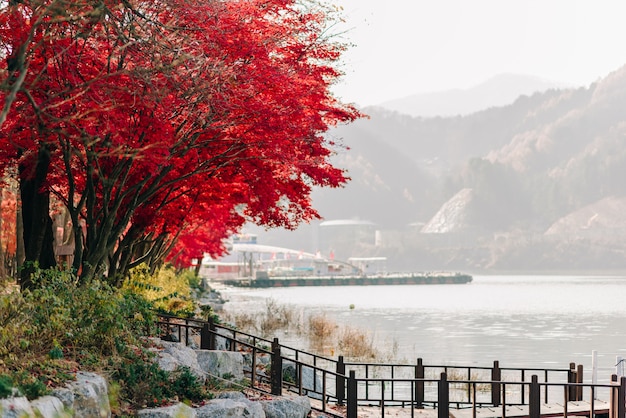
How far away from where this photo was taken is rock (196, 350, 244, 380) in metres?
17.5

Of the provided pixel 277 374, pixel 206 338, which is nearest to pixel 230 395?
pixel 277 374

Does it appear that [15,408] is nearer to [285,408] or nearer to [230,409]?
[230,409]

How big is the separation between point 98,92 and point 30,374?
649cm

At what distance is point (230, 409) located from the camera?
1455cm

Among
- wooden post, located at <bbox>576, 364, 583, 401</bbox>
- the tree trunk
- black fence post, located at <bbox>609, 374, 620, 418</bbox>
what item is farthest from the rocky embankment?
wooden post, located at <bbox>576, 364, 583, 401</bbox>

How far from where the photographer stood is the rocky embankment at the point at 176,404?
10922 millimetres

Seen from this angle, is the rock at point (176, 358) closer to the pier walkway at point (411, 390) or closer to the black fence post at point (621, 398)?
the pier walkway at point (411, 390)

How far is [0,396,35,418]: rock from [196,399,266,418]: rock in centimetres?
406

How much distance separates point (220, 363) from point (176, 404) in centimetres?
363

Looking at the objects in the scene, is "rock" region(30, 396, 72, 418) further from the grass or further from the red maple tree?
the grass

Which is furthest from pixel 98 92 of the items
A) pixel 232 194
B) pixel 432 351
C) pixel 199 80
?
pixel 432 351

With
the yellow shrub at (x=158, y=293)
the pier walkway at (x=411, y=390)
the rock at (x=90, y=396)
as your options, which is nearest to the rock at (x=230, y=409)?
the rock at (x=90, y=396)

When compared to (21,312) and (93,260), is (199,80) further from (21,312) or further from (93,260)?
(21,312)

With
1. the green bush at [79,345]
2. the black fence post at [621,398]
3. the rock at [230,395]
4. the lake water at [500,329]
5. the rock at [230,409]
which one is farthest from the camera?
the lake water at [500,329]
